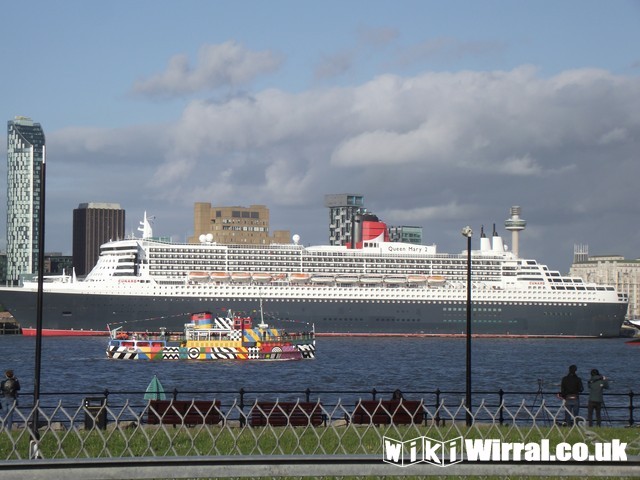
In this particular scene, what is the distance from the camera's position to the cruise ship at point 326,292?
3565 inches

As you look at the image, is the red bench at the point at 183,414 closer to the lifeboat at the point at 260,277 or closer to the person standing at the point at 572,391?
the person standing at the point at 572,391

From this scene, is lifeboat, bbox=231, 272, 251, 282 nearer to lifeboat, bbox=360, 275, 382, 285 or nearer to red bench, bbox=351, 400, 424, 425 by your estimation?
lifeboat, bbox=360, 275, 382, 285

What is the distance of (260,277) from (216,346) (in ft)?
128

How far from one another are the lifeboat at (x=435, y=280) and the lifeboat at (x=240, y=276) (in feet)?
55.7

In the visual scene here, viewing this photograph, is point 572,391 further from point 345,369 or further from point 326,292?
point 326,292

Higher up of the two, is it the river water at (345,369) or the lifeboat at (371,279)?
the lifeboat at (371,279)

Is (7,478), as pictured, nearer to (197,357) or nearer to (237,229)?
(197,357)

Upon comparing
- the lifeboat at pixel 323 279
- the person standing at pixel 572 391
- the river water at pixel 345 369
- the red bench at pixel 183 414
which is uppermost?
the lifeboat at pixel 323 279

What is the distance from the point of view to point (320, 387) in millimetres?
42719

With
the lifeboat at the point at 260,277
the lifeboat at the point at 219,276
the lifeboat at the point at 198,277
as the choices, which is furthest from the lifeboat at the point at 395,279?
Result: the lifeboat at the point at 198,277

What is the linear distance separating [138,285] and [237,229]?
7866 centimetres

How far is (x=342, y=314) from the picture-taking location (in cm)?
9462

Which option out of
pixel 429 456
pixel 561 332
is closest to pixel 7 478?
pixel 429 456

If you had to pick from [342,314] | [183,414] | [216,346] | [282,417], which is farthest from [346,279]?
[282,417]
